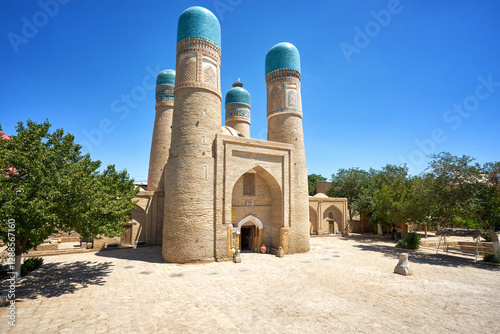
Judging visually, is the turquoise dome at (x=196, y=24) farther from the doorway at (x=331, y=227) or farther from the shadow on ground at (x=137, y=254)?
the doorway at (x=331, y=227)

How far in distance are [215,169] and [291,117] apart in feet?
25.3

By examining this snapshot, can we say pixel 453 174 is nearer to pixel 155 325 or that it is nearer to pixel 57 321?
pixel 155 325

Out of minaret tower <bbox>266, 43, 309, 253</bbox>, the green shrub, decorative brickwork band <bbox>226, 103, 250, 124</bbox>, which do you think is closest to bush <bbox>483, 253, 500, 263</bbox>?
the green shrub

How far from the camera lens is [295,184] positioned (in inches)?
717

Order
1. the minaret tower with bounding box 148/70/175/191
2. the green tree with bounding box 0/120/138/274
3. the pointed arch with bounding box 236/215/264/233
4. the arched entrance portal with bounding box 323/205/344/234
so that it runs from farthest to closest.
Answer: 1. the arched entrance portal with bounding box 323/205/344/234
2. the minaret tower with bounding box 148/70/175/191
3. the pointed arch with bounding box 236/215/264/233
4. the green tree with bounding box 0/120/138/274

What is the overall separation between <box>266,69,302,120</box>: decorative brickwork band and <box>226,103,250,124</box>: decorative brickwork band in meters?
7.70

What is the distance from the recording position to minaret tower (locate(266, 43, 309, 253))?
17906 millimetres

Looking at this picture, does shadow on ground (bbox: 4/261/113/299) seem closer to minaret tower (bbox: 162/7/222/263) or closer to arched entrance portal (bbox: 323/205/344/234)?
minaret tower (bbox: 162/7/222/263)

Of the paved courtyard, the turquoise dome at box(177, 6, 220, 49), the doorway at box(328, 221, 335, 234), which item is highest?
the turquoise dome at box(177, 6, 220, 49)

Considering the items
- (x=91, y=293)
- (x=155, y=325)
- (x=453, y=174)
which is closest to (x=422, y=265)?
(x=453, y=174)

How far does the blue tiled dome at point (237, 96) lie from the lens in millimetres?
27453

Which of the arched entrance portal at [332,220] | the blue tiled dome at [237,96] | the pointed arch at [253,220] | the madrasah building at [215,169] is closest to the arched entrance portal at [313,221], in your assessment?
the arched entrance portal at [332,220]

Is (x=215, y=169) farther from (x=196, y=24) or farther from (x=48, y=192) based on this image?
(x=196, y=24)

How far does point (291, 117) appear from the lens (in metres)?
19.1
